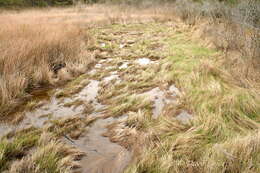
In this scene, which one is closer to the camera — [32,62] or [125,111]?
[125,111]

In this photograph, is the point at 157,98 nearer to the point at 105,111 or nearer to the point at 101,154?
the point at 105,111

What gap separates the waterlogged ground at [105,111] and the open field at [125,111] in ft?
0.04

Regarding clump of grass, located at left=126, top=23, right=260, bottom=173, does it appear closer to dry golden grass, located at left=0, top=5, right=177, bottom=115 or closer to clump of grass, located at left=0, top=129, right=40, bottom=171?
clump of grass, located at left=0, top=129, right=40, bottom=171

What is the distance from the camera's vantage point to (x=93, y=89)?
9.96ft

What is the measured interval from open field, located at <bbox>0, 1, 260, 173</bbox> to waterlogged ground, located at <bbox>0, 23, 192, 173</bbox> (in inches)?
0.5

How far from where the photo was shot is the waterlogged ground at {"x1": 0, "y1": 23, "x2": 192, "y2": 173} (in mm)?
1674

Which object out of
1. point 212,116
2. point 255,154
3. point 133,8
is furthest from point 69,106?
point 133,8

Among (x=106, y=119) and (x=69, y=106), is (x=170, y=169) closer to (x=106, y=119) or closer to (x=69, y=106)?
(x=106, y=119)

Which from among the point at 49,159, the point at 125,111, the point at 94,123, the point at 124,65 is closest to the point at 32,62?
the point at 124,65

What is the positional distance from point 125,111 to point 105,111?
293mm

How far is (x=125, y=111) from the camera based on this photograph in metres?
2.36

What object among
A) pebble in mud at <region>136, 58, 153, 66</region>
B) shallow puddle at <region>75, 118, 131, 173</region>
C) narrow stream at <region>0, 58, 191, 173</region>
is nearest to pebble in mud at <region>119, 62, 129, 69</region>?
pebble in mud at <region>136, 58, 153, 66</region>

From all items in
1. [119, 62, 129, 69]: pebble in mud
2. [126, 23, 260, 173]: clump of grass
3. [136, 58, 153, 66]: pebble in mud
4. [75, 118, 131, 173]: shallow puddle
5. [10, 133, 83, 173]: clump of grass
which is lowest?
[75, 118, 131, 173]: shallow puddle

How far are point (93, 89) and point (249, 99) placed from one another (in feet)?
8.34
